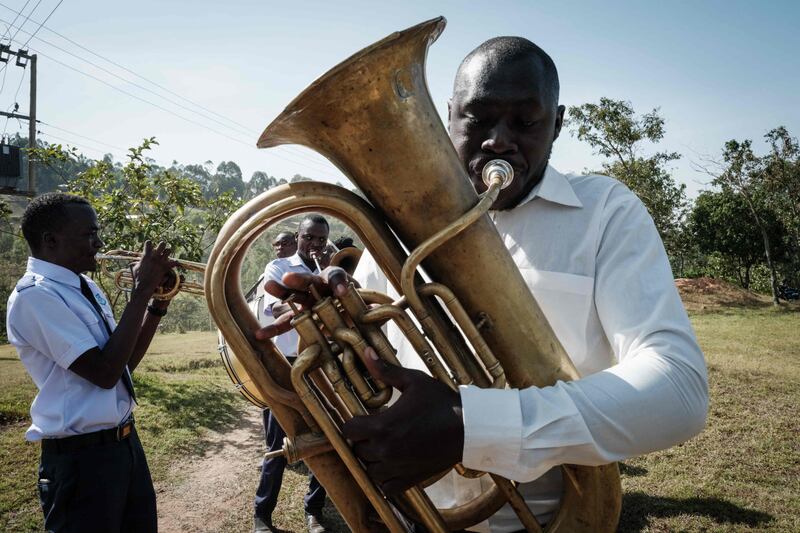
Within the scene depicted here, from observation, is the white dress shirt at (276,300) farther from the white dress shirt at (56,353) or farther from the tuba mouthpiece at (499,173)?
the tuba mouthpiece at (499,173)

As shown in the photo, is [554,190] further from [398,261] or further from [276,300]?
[276,300]

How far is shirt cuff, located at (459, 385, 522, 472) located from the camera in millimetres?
1311

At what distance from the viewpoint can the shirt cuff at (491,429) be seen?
1311 mm

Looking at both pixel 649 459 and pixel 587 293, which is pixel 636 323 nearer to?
pixel 587 293

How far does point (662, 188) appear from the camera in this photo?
82.8 ft

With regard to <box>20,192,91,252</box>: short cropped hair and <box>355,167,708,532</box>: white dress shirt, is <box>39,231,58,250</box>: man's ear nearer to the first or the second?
<box>20,192,91,252</box>: short cropped hair

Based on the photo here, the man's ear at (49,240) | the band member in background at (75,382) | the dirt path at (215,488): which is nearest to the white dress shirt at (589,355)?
the band member in background at (75,382)

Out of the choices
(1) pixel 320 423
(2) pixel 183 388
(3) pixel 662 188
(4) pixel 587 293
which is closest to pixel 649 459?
(4) pixel 587 293

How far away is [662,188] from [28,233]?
26855 mm

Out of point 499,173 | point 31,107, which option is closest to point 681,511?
point 499,173

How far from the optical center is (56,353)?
9.78 feet

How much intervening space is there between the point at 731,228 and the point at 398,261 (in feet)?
103

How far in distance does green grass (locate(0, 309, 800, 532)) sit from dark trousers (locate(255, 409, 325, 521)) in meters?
0.28

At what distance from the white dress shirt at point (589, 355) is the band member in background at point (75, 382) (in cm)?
211
